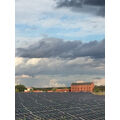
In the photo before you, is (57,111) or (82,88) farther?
(82,88)

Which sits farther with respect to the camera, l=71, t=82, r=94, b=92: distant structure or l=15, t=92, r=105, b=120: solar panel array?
l=71, t=82, r=94, b=92: distant structure

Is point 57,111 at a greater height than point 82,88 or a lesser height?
greater

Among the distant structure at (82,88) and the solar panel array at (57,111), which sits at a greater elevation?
the solar panel array at (57,111)

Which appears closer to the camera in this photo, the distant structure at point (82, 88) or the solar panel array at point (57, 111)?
the solar panel array at point (57, 111)

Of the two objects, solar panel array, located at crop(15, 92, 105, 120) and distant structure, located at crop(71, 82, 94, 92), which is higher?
solar panel array, located at crop(15, 92, 105, 120)
